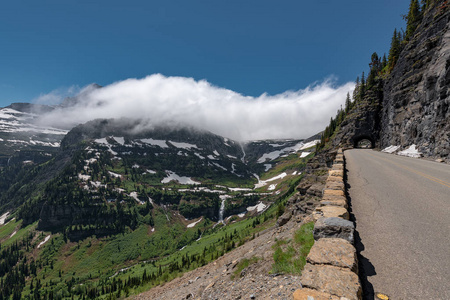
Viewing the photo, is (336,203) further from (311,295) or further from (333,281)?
(311,295)

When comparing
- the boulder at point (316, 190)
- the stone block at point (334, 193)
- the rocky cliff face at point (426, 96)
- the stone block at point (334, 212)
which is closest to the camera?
the stone block at point (334, 212)

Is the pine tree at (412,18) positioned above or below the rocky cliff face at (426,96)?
above

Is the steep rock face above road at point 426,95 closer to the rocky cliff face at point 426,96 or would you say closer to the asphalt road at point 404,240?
the rocky cliff face at point 426,96

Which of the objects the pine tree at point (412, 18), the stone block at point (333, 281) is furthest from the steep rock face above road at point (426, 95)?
the stone block at point (333, 281)

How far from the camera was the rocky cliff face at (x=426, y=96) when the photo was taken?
32688 millimetres

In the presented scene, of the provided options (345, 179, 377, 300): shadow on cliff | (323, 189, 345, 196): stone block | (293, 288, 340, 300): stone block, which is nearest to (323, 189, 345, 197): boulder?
(323, 189, 345, 196): stone block

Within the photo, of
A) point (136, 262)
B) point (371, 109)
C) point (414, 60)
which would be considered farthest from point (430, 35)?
point (136, 262)

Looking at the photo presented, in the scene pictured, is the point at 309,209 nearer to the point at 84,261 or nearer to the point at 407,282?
the point at 407,282

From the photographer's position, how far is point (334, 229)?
6980 millimetres

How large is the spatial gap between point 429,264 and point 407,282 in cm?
134

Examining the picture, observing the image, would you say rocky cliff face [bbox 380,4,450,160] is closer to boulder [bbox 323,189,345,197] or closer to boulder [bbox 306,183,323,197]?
boulder [bbox 306,183,323,197]

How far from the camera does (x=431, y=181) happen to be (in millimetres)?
16250

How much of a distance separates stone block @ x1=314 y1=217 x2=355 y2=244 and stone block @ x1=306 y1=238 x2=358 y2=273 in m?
0.46

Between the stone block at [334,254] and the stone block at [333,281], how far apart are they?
Result: 0.22 meters
